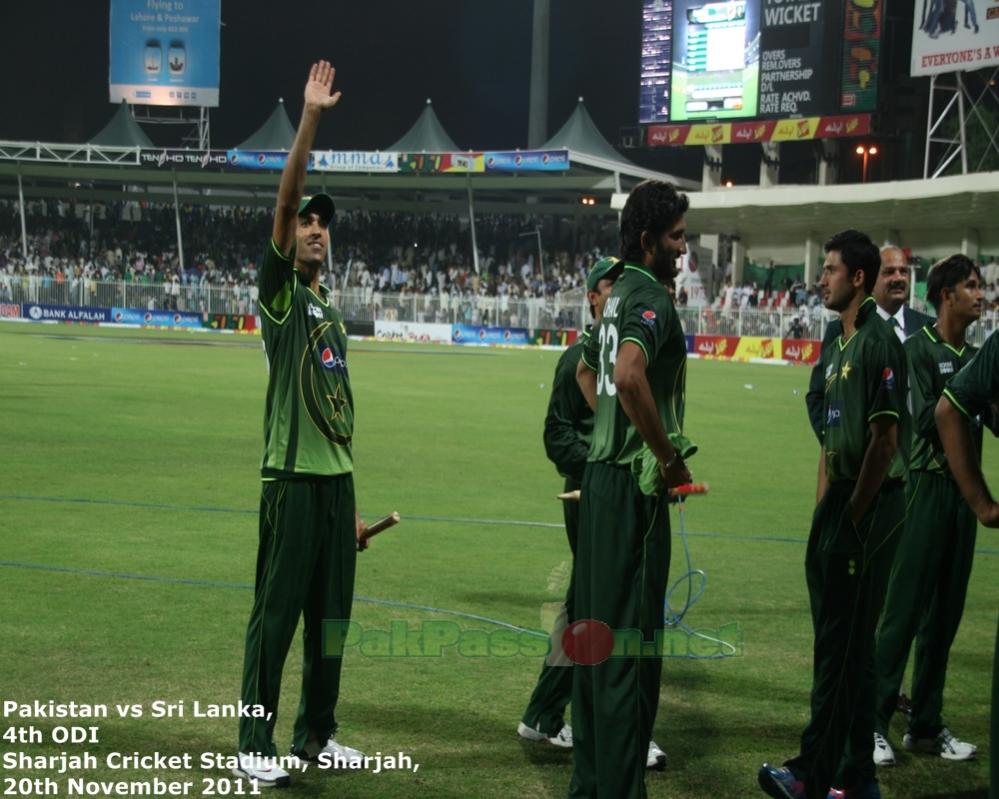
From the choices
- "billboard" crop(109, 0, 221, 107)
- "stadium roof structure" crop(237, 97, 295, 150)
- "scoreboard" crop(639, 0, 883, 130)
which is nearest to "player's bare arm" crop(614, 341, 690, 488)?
"scoreboard" crop(639, 0, 883, 130)

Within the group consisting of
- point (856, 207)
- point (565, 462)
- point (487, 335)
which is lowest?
point (487, 335)

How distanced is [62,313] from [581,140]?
78.6 feet

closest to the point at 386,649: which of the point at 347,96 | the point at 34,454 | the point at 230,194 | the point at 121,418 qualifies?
the point at 34,454

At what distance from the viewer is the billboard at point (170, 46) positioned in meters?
66.9

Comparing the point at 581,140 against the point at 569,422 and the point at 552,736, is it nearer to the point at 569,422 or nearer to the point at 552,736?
the point at 569,422

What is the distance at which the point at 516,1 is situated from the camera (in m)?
79.0

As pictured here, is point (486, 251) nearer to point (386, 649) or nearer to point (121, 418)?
point (121, 418)

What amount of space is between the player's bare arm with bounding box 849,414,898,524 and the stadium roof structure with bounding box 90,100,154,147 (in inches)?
2460

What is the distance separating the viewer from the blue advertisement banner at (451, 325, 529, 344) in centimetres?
5075

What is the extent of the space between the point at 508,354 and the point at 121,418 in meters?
25.8

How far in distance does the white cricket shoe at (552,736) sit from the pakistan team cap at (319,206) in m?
2.49

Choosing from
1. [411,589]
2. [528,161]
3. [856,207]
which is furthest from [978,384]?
[528,161]

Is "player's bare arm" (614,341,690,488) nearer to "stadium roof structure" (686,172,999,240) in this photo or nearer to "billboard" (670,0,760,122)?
"stadium roof structure" (686,172,999,240)

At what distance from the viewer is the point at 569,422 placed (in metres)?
6.18
